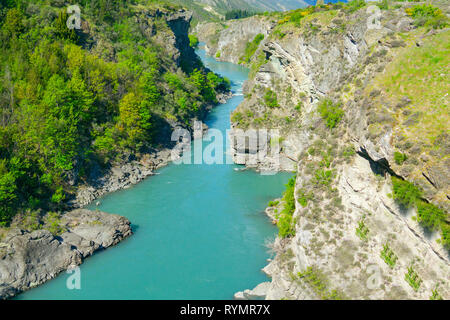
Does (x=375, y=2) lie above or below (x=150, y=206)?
above

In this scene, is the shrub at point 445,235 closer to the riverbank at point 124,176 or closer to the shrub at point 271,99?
the riverbank at point 124,176

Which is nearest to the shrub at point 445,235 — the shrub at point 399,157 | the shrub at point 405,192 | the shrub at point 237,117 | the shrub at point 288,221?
the shrub at point 405,192

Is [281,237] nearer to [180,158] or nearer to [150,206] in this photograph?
[150,206]

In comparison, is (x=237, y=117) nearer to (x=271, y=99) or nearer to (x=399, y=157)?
(x=271, y=99)

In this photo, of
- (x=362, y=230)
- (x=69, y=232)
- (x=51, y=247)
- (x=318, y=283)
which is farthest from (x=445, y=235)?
(x=69, y=232)

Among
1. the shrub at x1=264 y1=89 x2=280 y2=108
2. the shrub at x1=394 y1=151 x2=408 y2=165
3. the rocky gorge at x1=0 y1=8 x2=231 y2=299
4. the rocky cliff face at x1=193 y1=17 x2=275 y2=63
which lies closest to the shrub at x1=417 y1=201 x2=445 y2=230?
the shrub at x1=394 y1=151 x2=408 y2=165
